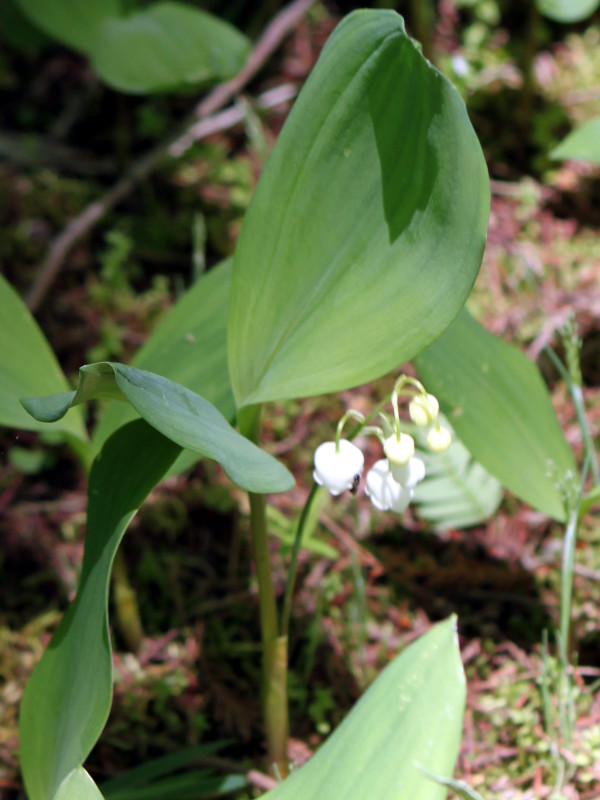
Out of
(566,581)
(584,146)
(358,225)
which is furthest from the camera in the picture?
(584,146)

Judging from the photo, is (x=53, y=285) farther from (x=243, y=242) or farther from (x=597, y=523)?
(x=597, y=523)

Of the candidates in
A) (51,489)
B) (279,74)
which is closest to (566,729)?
(51,489)

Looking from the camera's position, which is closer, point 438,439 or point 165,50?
point 438,439

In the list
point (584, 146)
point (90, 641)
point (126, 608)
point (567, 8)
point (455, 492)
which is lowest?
point (126, 608)

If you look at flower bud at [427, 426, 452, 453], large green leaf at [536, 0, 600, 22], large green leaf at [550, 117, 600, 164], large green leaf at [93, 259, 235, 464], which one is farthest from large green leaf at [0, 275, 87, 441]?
large green leaf at [536, 0, 600, 22]

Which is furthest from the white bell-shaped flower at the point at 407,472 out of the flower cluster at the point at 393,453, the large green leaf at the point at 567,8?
the large green leaf at the point at 567,8

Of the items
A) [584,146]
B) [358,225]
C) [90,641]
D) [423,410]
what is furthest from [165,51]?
[90,641]

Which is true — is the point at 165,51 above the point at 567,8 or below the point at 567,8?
below

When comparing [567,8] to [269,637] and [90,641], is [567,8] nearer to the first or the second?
[269,637]
